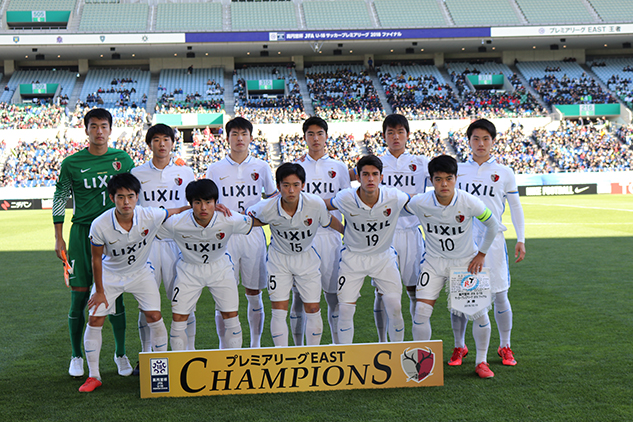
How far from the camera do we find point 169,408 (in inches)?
150

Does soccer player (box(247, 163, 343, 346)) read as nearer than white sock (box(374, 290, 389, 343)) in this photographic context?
Yes

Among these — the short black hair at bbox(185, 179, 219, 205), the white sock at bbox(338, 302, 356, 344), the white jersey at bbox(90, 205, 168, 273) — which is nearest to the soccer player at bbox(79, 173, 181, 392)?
the white jersey at bbox(90, 205, 168, 273)

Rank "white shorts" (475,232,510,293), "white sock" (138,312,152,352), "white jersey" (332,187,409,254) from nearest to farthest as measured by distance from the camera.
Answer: "white jersey" (332,187,409,254) < "white shorts" (475,232,510,293) < "white sock" (138,312,152,352)

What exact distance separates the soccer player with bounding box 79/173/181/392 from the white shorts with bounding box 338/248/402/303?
156cm

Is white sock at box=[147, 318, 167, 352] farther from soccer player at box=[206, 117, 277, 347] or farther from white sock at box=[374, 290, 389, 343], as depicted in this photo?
white sock at box=[374, 290, 389, 343]

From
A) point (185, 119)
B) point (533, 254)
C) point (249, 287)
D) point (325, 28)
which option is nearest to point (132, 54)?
point (185, 119)

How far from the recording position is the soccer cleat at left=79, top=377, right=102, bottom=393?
421 cm

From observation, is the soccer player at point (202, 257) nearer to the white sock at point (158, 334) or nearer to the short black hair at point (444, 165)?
the white sock at point (158, 334)

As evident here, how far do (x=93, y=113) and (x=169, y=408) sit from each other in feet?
8.19

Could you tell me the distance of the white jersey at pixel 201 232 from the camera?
14.2 ft

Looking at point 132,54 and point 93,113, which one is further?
point 132,54

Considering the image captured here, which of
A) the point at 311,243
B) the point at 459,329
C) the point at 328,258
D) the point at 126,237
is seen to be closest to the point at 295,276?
the point at 311,243

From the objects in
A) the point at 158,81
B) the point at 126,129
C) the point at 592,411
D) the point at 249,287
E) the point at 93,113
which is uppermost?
the point at 158,81

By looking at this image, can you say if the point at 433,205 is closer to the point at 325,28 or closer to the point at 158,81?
the point at 325,28
